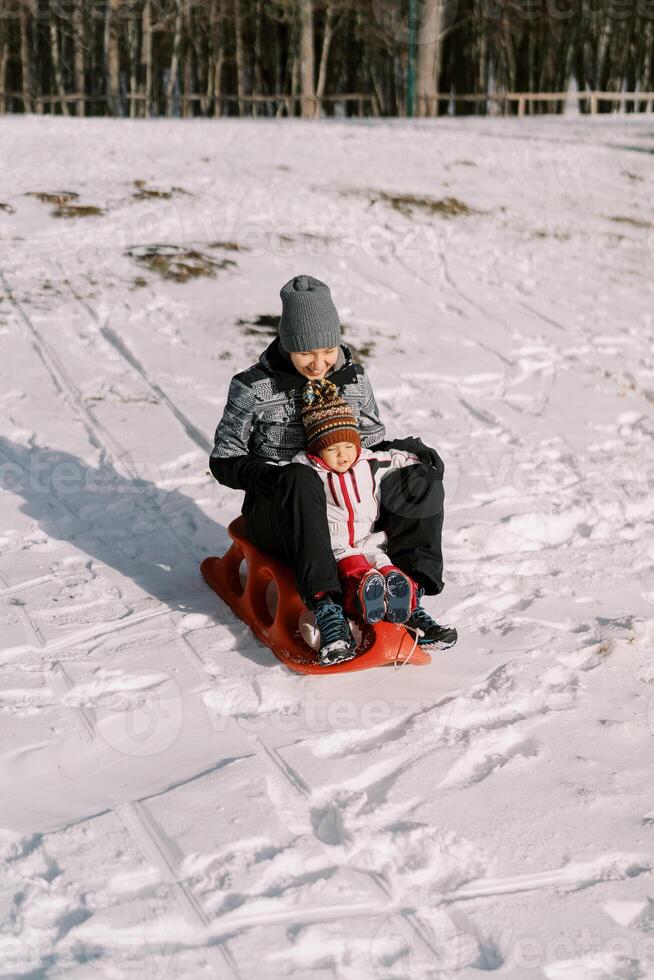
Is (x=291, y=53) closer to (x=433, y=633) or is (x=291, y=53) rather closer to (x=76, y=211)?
(x=76, y=211)

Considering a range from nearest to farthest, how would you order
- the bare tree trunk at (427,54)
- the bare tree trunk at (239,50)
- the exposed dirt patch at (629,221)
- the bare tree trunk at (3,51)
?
the exposed dirt patch at (629,221) → the bare tree trunk at (427,54) → the bare tree trunk at (239,50) → the bare tree trunk at (3,51)

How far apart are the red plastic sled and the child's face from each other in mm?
391

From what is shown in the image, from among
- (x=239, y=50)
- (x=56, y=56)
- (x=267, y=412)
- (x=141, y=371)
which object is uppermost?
(x=239, y=50)

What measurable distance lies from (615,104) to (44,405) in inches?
998

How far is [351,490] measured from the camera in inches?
128

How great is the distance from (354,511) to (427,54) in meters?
19.1

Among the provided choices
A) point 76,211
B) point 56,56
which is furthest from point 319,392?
point 56,56

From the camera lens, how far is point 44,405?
17.7ft

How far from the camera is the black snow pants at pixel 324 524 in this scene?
10.2 feet

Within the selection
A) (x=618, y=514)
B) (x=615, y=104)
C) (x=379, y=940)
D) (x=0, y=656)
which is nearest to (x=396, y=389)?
(x=618, y=514)

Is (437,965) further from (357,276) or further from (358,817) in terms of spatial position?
(357,276)

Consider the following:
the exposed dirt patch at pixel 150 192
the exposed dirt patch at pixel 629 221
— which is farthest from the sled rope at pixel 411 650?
the exposed dirt patch at pixel 629 221

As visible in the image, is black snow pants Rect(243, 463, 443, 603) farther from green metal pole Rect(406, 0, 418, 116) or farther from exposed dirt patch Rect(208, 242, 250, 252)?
green metal pole Rect(406, 0, 418, 116)

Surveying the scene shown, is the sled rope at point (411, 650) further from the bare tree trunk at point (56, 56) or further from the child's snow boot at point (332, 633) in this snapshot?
the bare tree trunk at point (56, 56)
